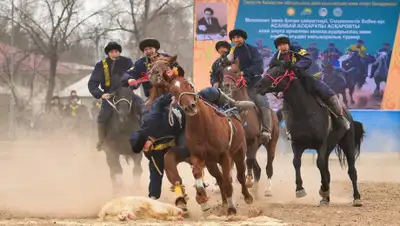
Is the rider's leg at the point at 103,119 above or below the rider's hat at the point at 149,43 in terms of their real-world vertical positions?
below

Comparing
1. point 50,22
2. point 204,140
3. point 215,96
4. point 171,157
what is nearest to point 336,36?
point 50,22

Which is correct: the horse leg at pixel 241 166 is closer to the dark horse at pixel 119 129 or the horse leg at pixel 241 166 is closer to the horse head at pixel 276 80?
the horse head at pixel 276 80

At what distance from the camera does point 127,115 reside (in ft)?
44.4

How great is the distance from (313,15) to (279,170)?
698 centimetres

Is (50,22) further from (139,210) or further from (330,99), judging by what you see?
(139,210)

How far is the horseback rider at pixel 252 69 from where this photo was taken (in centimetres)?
1352

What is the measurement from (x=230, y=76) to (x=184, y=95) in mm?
3355

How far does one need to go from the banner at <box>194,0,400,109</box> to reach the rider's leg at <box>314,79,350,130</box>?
11451 mm

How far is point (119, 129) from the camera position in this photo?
44.7ft

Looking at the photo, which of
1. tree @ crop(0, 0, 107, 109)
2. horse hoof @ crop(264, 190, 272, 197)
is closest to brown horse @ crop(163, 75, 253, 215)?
horse hoof @ crop(264, 190, 272, 197)

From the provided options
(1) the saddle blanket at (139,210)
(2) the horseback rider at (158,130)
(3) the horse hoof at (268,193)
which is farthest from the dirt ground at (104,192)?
(2) the horseback rider at (158,130)

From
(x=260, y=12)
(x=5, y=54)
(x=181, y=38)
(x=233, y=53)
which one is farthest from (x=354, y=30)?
(x=5, y=54)

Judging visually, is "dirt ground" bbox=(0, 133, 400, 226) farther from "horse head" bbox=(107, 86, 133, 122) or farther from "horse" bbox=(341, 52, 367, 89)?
"horse" bbox=(341, 52, 367, 89)

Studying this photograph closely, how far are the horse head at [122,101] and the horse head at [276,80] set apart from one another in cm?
236
